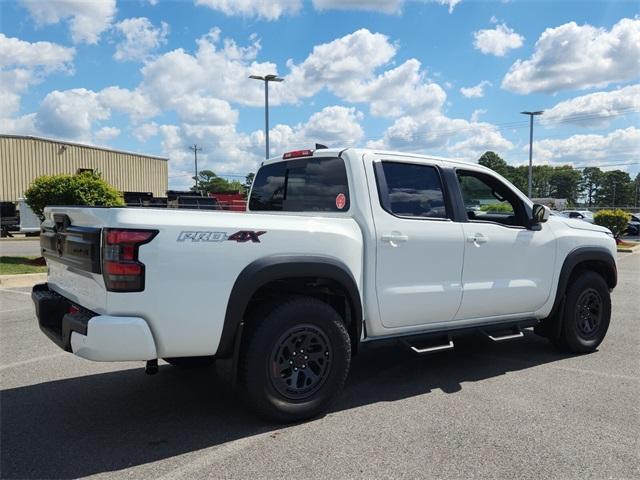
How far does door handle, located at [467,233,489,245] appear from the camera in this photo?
15.2 ft

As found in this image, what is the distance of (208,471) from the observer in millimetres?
3129

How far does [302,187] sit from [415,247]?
3.89 ft

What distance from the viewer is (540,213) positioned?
5.08 metres

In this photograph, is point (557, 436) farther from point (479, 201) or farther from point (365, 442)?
point (479, 201)

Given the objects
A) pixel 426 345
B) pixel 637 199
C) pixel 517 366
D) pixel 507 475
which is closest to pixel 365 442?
pixel 507 475

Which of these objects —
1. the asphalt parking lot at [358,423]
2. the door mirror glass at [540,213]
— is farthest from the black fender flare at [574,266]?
the door mirror glass at [540,213]

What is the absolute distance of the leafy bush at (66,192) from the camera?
1368 cm

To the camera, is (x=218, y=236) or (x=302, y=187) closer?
(x=218, y=236)

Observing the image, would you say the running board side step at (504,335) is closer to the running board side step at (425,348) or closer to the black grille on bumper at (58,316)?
the running board side step at (425,348)

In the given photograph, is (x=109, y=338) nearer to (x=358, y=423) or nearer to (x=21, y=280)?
(x=358, y=423)

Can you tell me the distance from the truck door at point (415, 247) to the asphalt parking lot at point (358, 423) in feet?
2.33

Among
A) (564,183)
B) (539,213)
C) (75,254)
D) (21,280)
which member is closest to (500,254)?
(539,213)

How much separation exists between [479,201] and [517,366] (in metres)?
1.65

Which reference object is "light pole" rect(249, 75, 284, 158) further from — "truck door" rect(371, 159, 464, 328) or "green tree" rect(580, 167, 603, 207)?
"green tree" rect(580, 167, 603, 207)
